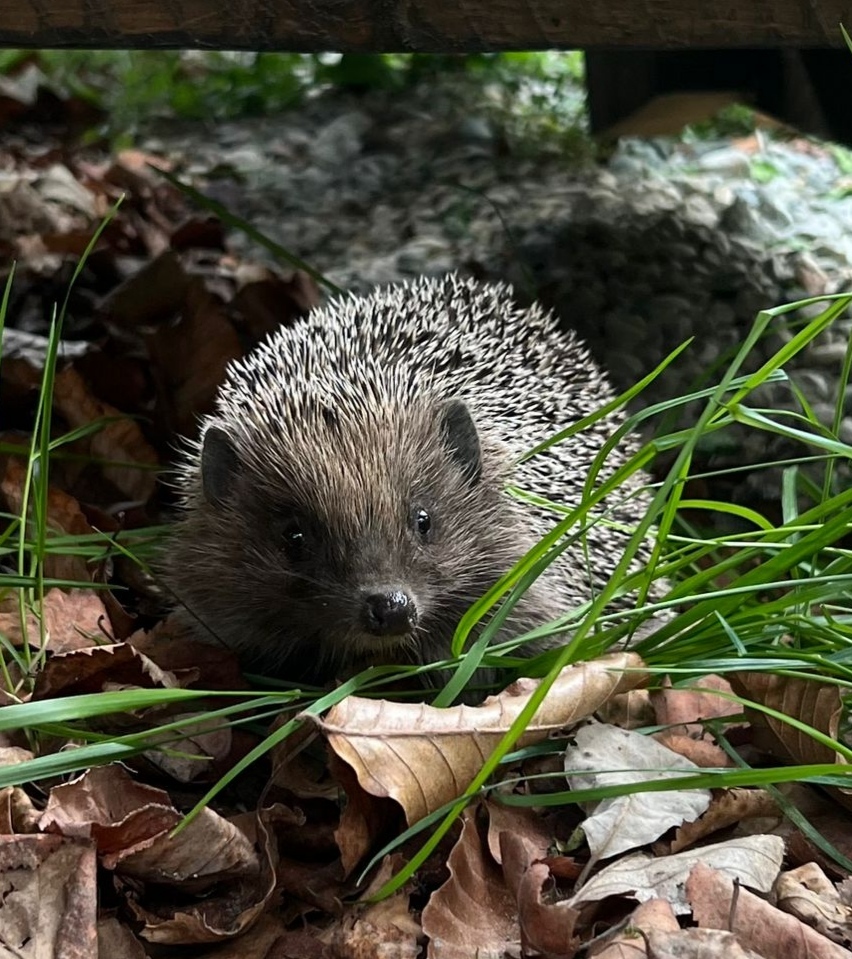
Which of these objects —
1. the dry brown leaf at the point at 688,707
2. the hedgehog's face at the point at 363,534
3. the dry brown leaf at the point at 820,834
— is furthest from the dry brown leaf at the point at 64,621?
the dry brown leaf at the point at 820,834

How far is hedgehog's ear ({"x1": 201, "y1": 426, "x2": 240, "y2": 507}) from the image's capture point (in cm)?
306

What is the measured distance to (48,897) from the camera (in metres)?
2.04

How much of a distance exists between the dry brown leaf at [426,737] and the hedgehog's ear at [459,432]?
859mm

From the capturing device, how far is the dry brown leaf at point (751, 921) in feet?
6.36

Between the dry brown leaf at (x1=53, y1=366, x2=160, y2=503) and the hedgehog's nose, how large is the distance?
1288 millimetres

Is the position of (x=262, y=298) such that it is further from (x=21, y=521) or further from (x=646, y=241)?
(x=21, y=521)

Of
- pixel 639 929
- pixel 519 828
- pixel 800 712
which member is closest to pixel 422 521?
pixel 519 828

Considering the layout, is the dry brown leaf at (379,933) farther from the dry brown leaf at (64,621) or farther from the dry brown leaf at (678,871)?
the dry brown leaf at (64,621)

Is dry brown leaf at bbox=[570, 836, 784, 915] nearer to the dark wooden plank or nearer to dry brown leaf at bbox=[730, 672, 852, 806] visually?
dry brown leaf at bbox=[730, 672, 852, 806]

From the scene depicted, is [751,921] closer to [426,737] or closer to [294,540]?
[426,737]

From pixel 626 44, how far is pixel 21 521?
6.22 feet

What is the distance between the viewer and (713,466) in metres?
4.19

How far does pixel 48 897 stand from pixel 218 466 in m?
1.27

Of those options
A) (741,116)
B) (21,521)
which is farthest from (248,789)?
(741,116)
